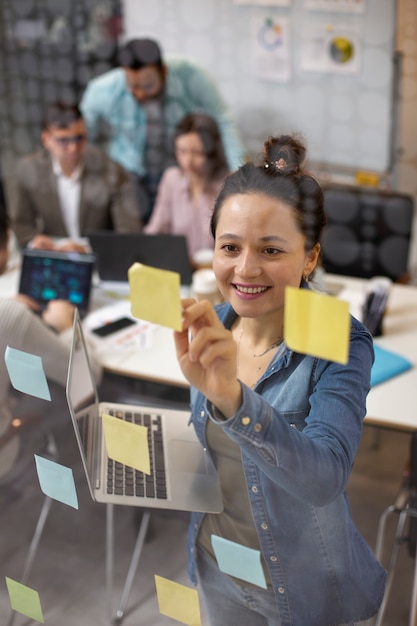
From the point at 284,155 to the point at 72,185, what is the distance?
2113 mm

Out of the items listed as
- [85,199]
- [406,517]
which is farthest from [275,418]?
[85,199]

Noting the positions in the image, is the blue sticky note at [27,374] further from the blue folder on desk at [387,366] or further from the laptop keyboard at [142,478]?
the blue folder on desk at [387,366]

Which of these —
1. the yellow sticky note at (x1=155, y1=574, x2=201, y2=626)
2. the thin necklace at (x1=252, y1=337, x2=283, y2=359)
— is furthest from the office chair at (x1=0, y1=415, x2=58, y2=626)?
the thin necklace at (x1=252, y1=337, x2=283, y2=359)

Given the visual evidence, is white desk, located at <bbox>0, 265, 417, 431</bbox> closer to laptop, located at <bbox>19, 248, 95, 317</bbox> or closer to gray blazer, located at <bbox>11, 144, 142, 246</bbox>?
laptop, located at <bbox>19, 248, 95, 317</bbox>

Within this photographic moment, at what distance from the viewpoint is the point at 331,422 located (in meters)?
0.96

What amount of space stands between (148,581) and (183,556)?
9 centimetres

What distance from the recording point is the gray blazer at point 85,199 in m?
3.03

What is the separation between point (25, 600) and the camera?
55.6 inches

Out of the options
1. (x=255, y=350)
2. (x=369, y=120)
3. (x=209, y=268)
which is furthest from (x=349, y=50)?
(x=255, y=350)

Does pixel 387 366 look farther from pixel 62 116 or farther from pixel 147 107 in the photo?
pixel 147 107

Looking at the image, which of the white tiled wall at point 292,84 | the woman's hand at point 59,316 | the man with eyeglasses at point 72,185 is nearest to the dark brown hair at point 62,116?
the man with eyeglasses at point 72,185

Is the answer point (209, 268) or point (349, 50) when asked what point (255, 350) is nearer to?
point (209, 268)

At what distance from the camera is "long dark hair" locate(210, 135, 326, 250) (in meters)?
1.00

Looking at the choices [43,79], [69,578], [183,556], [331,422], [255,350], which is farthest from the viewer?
[43,79]
